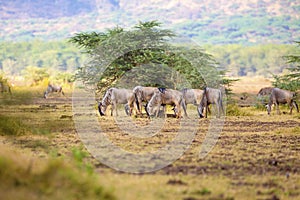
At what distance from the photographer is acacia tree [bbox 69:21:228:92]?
3170 centimetres

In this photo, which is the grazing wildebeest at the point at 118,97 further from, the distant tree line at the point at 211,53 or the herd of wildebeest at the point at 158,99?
the distant tree line at the point at 211,53

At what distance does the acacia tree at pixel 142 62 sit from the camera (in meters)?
31.7

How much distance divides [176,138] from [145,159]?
4536 mm

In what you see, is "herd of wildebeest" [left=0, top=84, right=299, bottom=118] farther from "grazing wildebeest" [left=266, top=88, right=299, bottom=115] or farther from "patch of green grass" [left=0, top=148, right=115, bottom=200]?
"patch of green grass" [left=0, top=148, right=115, bottom=200]

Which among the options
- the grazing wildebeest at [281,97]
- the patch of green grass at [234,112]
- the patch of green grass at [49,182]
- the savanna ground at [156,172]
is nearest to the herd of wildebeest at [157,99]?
the patch of green grass at [234,112]

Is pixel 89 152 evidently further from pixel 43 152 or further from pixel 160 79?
pixel 160 79

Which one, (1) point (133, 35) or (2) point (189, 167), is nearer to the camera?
(2) point (189, 167)

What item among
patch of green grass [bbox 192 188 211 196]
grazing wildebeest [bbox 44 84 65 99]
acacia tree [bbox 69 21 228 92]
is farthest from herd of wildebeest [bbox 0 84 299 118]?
grazing wildebeest [bbox 44 84 65 99]

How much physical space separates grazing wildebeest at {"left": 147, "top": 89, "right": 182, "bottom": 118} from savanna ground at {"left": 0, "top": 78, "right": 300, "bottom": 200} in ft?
15.1

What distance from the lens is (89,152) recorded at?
14312 mm

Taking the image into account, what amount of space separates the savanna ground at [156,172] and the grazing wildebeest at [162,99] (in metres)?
4.59

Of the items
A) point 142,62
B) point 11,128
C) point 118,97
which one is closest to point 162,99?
point 118,97

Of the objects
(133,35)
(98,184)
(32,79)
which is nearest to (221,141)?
(98,184)

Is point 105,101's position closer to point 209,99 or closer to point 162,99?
point 162,99
